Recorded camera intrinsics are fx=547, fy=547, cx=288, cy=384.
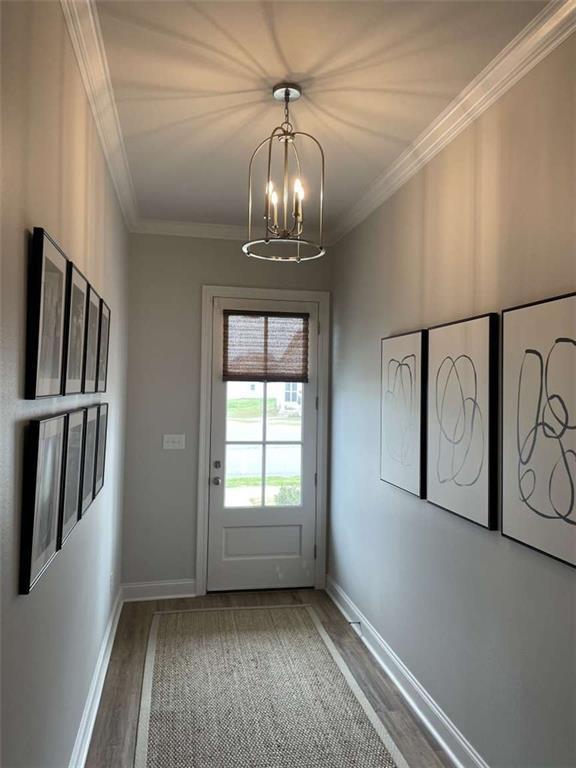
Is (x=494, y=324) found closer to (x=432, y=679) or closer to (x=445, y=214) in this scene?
(x=445, y=214)

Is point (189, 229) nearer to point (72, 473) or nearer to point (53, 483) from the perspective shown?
point (72, 473)

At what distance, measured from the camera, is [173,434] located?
3.93 meters

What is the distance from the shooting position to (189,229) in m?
3.94

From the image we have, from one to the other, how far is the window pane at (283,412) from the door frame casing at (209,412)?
0.18m

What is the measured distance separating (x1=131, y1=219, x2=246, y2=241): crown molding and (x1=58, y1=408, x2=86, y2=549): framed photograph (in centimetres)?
229

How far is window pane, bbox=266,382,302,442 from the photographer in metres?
4.05

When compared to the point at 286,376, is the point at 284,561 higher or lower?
lower

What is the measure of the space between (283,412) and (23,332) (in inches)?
113

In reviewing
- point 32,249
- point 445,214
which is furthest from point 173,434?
point 32,249

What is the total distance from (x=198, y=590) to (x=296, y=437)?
1301 mm

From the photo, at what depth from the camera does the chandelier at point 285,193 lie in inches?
81.8

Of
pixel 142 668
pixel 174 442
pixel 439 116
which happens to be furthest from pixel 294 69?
pixel 142 668

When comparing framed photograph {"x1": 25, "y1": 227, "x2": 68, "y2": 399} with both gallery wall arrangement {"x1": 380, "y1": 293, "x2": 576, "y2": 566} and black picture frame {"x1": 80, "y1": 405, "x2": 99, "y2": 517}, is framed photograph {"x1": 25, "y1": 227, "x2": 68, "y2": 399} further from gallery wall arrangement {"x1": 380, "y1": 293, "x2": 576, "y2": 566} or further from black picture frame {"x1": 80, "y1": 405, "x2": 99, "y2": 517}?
gallery wall arrangement {"x1": 380, "y1": 293, "x2": 576, "y2": 566}

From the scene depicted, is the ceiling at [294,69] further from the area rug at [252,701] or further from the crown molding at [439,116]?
the area rug at [252,701]
